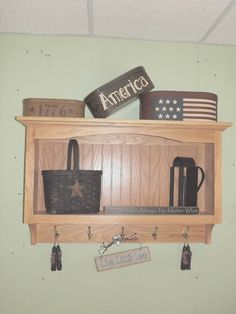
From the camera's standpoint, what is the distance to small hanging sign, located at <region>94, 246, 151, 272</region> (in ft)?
5.37

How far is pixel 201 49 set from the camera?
1.75 meters

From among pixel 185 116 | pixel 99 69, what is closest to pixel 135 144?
pixel 185 116

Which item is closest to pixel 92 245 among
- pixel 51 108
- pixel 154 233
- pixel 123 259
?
pixel 123 259

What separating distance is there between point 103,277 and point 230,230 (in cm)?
71

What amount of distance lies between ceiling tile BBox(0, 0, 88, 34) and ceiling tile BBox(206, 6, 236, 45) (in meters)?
0.64

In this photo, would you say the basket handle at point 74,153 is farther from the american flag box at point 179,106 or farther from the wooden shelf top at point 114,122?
the american flag box at point 179,106

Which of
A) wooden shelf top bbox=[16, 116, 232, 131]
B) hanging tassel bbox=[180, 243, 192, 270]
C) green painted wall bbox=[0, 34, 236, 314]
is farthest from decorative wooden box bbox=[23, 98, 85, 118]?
hanging tassel bbox=[180, 243, 192, 270]

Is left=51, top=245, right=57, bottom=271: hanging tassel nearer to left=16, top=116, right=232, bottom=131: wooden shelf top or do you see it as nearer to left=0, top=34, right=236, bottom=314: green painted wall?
left=0, top=34, right=236, bottom=314: green painted wall

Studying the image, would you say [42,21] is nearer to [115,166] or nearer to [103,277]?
[115,166]

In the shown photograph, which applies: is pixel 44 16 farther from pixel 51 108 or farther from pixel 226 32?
A: pixel 226 32

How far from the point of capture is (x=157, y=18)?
1.48m

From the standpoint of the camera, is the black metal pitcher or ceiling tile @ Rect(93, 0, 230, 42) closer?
ceiling tile @ Rect(93, 0, 230, 42)

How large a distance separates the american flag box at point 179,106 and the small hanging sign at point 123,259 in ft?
2.27

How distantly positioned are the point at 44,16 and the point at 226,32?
89 cm
